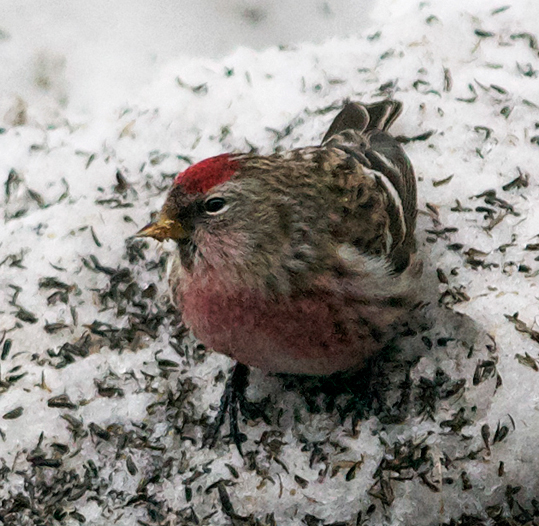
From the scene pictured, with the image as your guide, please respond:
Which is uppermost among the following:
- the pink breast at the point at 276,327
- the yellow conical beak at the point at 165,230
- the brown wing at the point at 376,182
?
the yellow conical beak at the point at 165,230

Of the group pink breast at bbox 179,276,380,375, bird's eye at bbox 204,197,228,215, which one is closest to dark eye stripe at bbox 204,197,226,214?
bird's eye at bbox 204,197,228,215

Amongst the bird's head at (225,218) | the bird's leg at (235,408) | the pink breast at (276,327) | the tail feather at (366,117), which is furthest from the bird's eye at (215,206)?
the tail feather at (366,117)

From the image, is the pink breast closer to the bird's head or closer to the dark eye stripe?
the bird's head

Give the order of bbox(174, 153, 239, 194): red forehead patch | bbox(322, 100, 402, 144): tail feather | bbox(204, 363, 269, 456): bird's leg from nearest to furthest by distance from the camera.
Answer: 1. bbox(174, 153, 239, 194): red forehead patch
2. bbox(204, 363, 269, 456): bird's leg
3. bbox(322, 100, 402, 144): tail feather

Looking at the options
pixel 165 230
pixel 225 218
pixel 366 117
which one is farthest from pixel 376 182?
pixel 165 230

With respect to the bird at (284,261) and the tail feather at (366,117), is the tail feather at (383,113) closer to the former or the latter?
the tail feather at (366,117)

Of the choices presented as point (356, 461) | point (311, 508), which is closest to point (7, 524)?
point (311, 508)

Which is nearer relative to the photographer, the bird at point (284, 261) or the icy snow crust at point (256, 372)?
the bird at point (284, 261)
